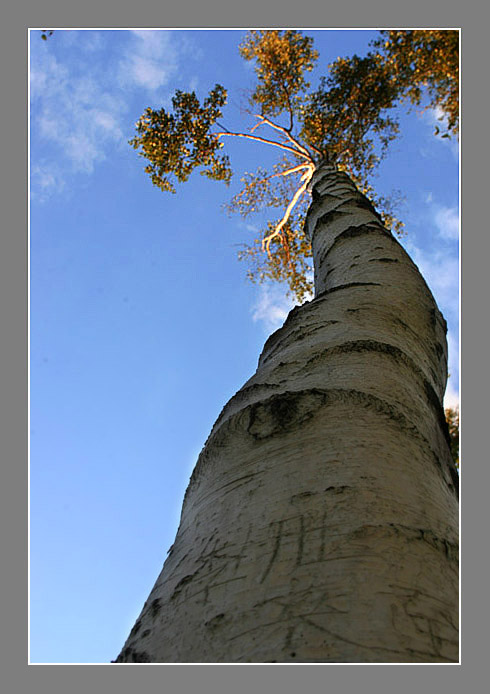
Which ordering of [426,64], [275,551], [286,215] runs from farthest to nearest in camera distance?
1. [286,215]
2. [426,64]
3. [275,551]

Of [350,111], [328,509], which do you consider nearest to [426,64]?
[350,111]

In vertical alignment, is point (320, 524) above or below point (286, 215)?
below

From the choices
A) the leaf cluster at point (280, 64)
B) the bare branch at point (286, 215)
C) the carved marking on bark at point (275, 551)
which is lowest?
the carved marking on bark at point (275, 551)

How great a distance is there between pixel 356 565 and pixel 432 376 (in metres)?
0.93

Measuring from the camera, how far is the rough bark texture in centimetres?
67

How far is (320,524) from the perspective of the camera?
2.59 feet

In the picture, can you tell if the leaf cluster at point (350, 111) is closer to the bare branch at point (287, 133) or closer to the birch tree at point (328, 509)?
the bare branch at point (287, 133)

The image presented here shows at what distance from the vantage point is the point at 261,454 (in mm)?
1009

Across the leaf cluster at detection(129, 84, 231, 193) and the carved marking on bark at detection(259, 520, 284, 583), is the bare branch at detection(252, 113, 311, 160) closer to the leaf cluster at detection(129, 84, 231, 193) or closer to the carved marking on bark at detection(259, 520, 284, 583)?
the leaf cluster at detection(129, 84, 231, 193)

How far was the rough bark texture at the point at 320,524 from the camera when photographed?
67cm

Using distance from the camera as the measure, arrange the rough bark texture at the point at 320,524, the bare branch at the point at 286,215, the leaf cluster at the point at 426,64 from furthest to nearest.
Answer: the bare branch at the point at 286,215 → the leaf cluster at the point at 426,64 → the rough bark texture at the point at 320,524

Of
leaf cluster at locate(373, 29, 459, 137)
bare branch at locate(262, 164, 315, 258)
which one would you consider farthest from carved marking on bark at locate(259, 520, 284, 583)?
bare branch at locate(262, 164, 315, 258)

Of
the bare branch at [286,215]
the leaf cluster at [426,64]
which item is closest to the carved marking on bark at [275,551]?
the leaf cluster at [426,64]

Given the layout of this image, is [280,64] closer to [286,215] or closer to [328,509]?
[286,215]
